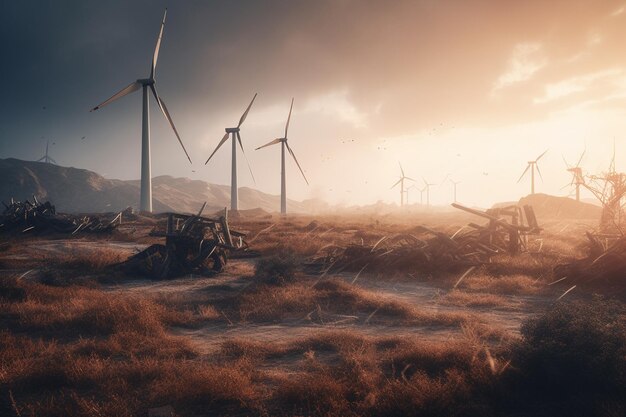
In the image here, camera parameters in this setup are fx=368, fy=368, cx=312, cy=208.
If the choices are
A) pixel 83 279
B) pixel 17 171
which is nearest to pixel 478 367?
pixel 83 279

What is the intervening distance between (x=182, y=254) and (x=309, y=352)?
1075 centimetres

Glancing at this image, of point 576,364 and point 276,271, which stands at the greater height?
point 576,364

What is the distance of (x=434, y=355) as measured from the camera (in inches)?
234

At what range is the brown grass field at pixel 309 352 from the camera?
4.74 meters

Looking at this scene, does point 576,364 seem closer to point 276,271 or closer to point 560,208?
point 276,271

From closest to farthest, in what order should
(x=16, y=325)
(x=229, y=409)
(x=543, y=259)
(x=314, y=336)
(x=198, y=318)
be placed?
(x=229, y=409)
(x=314, y=336)
(x=16, y=325)
(x=198, y=318)
(x=543, y=259)

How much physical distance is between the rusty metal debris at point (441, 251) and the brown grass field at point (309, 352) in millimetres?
3300

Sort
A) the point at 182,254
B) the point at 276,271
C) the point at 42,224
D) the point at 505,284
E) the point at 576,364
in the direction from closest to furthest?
the point at 576,364, the point at 505,284, the point at 276,271, the point at 182,254, the point at 42,224

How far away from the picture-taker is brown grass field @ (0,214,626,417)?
4.74 metres

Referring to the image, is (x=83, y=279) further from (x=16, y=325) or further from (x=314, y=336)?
(x=314, y=336)

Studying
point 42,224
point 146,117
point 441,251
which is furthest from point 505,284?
point 146,117

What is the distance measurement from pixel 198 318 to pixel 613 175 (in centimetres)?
1918

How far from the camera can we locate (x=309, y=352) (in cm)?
663

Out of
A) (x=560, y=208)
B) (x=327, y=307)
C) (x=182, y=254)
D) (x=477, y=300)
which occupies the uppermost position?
(x=560, y=208)
